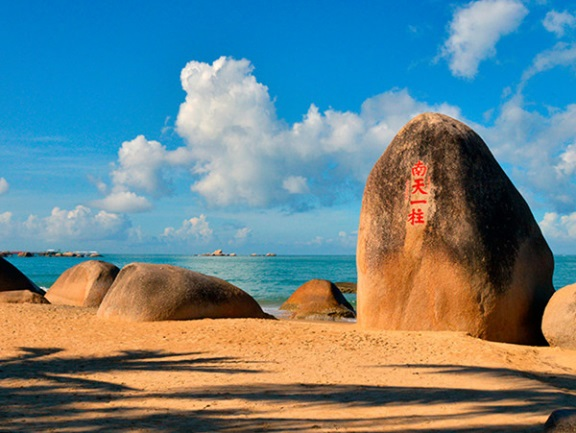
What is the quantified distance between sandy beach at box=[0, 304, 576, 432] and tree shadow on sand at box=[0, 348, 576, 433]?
0.02m

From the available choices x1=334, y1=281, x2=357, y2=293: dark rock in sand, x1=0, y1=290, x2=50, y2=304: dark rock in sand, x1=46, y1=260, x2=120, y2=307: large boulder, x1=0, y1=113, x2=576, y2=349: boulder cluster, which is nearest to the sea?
x1=334, y1=281, x2=357, y2=293: dark rock in sand

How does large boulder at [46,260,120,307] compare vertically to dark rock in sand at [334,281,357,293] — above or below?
above

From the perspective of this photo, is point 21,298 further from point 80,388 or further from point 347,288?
point 347,288

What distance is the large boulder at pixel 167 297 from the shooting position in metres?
11.8

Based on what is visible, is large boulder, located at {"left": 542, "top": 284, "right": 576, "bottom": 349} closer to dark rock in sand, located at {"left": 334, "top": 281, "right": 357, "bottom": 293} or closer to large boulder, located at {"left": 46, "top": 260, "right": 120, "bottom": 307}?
large boulder, located at {"left": 46, "top": 260, "right": 120, "bottom": 307}

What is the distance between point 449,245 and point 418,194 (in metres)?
1.09

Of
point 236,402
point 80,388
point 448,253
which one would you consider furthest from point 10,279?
point 236,402

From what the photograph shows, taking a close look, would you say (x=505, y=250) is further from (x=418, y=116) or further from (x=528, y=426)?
(x=528, y=426)

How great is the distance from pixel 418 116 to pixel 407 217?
7.09 ft

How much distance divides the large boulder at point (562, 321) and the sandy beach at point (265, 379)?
262 millimetres

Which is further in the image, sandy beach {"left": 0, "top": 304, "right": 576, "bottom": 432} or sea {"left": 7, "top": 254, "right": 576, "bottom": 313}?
sea {"left": 7, "top": 254, "right": 576, "bottom": 313}

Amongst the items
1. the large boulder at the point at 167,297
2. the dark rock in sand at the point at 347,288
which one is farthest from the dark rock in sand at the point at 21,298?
the dark rock in sand at the point at 347,288

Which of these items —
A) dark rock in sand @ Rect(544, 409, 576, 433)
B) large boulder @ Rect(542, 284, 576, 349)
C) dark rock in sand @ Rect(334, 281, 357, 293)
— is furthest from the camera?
dark rock in sand @ Rect(334, 281, 357, 293)

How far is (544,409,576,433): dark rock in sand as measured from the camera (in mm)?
4703
